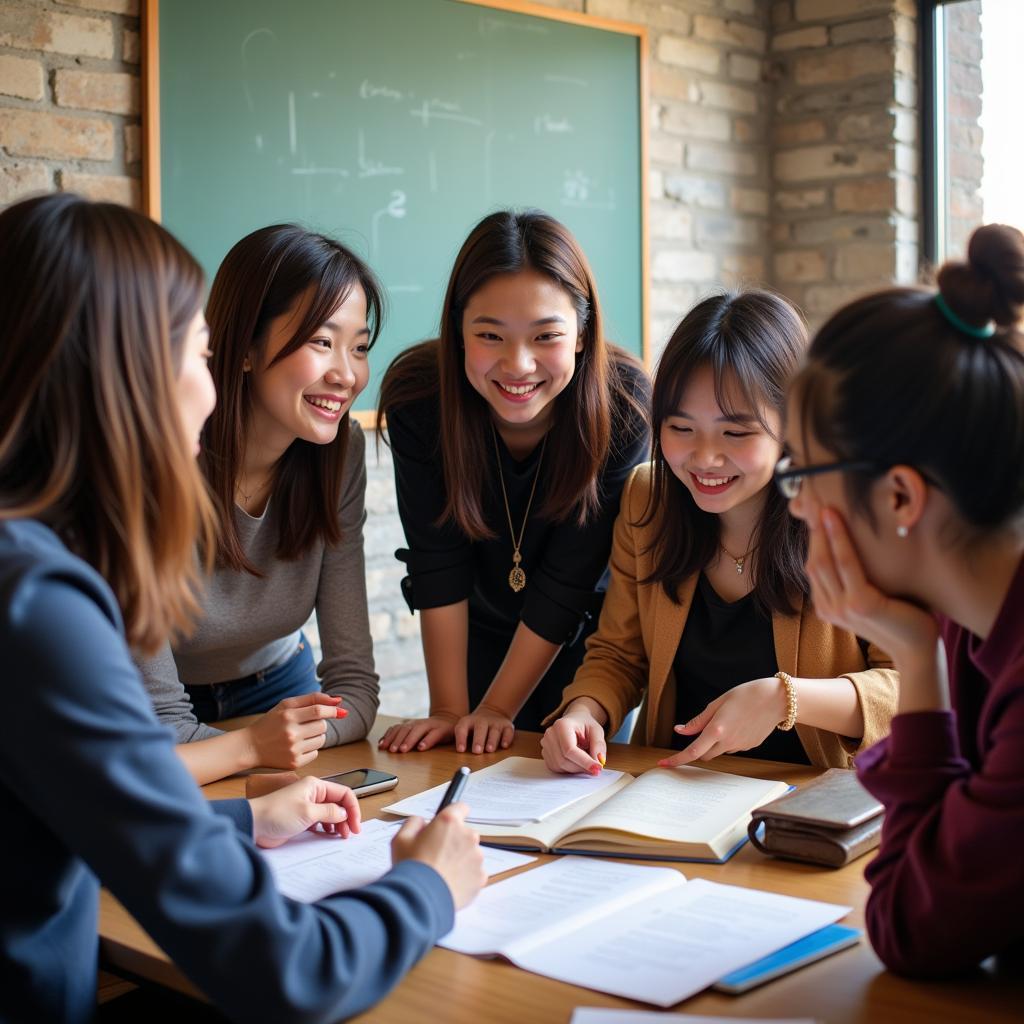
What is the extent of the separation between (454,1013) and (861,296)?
74 centimetres

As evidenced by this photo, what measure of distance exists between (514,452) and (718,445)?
1.85 feet

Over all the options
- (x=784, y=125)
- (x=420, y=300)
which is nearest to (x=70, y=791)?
(x=420, y=300)

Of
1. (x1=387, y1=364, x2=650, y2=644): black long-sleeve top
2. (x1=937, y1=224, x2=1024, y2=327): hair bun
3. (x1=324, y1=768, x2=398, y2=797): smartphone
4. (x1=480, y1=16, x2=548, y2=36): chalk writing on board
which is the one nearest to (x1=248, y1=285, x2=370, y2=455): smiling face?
(x1=387, y1=364, x2=650, y2=644): black long-sleeve top

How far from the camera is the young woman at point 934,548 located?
1.03 metres

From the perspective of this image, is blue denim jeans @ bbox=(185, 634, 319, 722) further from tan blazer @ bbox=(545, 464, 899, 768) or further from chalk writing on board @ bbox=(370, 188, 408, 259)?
chalk writing on board @ bbox=(370, 188, 408, 259)

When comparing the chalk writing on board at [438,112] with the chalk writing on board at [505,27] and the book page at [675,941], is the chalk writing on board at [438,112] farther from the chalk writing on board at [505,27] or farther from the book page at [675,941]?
the book page at [675,941]

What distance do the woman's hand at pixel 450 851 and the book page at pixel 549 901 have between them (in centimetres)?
3

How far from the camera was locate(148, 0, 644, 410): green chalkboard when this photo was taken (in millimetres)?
3180

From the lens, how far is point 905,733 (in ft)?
3.75

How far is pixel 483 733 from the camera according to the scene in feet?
6.30

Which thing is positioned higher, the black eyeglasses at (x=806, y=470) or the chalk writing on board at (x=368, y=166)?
the chalk writing on board at (x=368, y=166)

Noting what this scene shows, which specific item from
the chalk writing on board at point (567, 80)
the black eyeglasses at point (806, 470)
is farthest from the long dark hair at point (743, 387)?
the chalk writing on board at point (567, 80)

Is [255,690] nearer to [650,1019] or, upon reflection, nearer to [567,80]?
[650,1019]

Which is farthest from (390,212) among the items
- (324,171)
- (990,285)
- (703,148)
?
(990,285)
